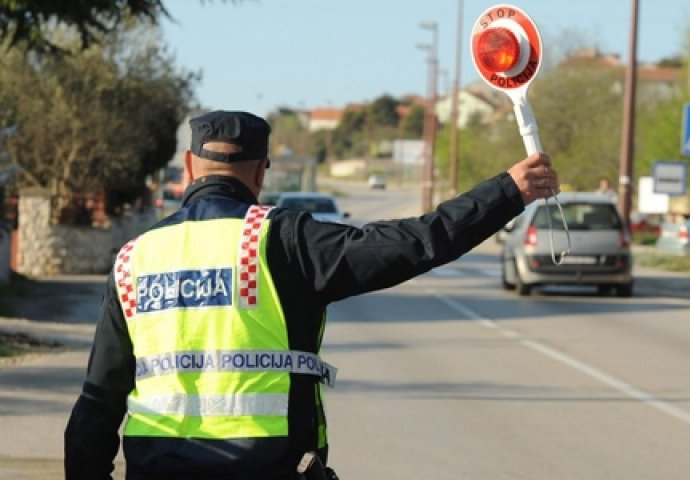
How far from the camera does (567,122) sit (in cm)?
6406

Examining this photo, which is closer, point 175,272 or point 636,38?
point 175,272

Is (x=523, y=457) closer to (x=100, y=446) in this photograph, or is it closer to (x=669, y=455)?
(x=669, y=455)

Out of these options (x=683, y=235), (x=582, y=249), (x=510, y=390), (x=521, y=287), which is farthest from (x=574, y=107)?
(x=510, y=390)

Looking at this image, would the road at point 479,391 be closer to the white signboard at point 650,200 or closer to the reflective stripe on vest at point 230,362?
the reflective stripe on vest at point 230,362

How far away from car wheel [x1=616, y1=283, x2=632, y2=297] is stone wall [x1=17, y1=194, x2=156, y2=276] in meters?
8.83

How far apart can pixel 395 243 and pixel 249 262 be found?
36 centimetres

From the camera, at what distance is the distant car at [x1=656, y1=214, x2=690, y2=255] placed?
3694 cm

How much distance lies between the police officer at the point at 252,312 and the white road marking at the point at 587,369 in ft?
26.5

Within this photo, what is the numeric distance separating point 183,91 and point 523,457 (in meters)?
23.1

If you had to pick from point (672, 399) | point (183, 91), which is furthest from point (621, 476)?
point (183, 91)

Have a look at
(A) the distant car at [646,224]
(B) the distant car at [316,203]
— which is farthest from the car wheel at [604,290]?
(A) the distant car at [646,224]

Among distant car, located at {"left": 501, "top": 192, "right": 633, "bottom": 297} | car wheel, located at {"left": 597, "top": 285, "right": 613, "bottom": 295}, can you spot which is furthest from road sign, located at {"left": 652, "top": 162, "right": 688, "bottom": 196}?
distant car, located at {"left": 501, "top": 192, "right": 633, "bottom": 297}

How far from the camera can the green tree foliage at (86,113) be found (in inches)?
1123

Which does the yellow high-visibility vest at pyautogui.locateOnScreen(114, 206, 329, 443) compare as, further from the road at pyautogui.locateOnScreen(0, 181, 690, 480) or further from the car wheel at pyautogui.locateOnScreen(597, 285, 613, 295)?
the car wheel at pyautogui.locateOnScreen(597, 285, 613, 295)
